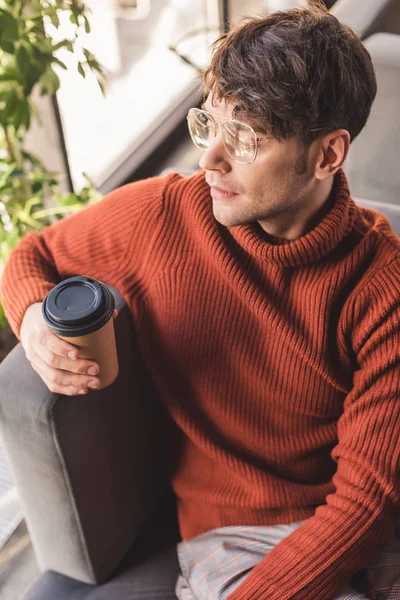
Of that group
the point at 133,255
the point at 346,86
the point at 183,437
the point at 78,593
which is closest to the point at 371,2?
the point at 346,86

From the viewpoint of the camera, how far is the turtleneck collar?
1.09 meters

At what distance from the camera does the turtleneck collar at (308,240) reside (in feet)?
3.59

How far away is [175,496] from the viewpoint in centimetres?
146

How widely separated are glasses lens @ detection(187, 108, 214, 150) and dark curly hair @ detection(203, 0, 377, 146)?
0.14 ft

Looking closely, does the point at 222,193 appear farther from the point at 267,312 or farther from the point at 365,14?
the point at 365,14

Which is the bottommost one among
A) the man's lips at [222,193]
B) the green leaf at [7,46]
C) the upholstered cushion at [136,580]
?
the upholstered cushion at [136,580]

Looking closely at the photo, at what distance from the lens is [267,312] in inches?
45.1

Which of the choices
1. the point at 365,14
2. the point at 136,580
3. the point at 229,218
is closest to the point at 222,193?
the point at 229,218

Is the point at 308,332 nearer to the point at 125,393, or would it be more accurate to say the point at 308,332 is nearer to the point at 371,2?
the point at 125,393

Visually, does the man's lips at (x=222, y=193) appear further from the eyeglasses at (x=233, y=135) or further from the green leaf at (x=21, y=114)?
the green leaf at (x=21, y=114)

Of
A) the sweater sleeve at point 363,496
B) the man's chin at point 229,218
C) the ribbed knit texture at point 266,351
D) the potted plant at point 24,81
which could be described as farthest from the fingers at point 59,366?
the potted plant at point 24,81

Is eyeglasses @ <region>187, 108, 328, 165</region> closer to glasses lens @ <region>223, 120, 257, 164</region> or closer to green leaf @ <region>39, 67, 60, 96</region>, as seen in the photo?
glasses lens @ <region>223, 120, 257, 164</region>

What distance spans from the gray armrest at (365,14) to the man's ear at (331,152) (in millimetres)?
943

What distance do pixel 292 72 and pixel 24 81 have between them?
0.66 m
